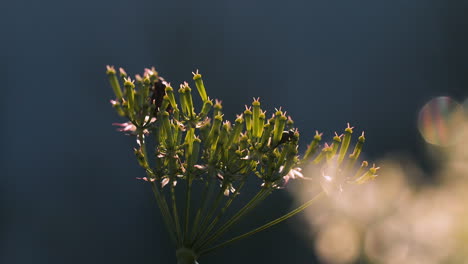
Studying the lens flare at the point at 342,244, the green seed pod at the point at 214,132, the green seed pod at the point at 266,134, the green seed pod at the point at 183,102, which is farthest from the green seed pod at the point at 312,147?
the lens flare at the point at 342,244

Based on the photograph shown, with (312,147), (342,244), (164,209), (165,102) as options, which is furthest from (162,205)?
(342,244)

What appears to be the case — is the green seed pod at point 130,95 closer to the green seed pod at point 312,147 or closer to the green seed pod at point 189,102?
the green seed pod at point 189,102

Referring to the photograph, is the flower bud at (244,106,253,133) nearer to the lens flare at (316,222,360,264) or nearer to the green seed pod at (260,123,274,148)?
the green seed pod at (260,123,274,148)

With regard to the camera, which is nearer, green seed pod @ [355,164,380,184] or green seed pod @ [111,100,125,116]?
green seed pod @ [111,100,125,116]

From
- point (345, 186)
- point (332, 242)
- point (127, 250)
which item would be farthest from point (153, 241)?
point (345, 186)

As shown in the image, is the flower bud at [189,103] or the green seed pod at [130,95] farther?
the flower bud at [189,103]

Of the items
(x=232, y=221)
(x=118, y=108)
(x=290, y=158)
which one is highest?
(x=118, y=108)

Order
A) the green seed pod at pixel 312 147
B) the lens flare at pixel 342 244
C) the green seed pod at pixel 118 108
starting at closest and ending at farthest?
the green seed pod at pixel 118 108 → the green seed pod at pixel 312 147 → the lens flare at pixel 342 244

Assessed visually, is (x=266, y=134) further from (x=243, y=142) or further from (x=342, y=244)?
(x=342, y=244)

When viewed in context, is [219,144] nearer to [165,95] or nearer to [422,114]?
[165,95]

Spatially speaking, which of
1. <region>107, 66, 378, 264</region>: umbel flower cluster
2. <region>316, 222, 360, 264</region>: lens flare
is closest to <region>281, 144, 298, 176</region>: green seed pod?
<region>107, 66, 378, 264</region>: umbel flower cluster

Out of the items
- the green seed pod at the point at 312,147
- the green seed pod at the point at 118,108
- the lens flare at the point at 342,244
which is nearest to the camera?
the green seed pod at the point at 118,108
